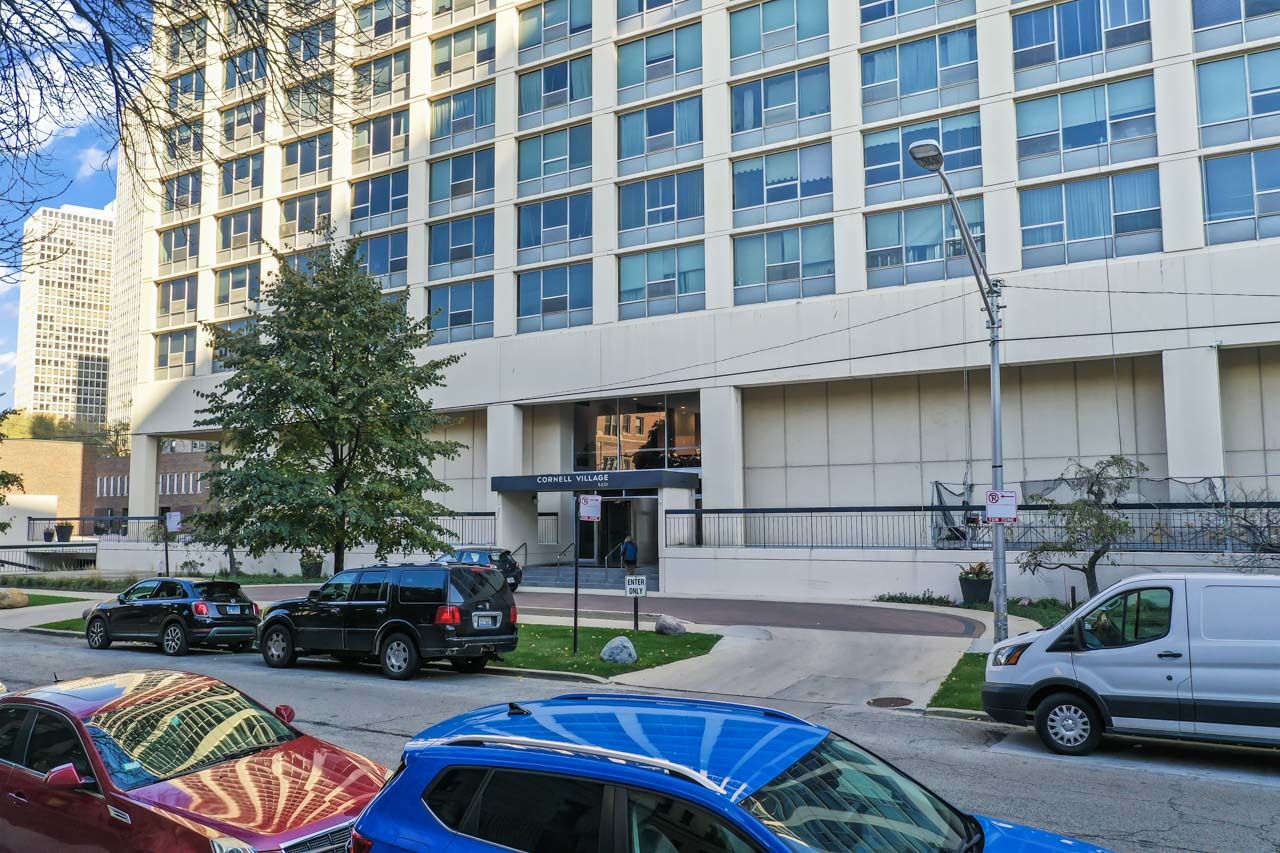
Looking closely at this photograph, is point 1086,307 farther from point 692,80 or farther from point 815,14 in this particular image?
point 692,80

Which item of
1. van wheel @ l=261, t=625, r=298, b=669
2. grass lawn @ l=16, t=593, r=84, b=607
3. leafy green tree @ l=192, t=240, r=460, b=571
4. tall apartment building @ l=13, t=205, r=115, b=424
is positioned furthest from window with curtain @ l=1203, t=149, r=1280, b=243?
grass lawn @ l=16, t=593, r=84, b=607

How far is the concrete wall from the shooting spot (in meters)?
27.9

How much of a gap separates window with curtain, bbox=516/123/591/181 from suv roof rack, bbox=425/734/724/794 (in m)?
34.8

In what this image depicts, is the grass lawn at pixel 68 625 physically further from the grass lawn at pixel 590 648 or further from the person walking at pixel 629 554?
the person walking at pixel 629 554

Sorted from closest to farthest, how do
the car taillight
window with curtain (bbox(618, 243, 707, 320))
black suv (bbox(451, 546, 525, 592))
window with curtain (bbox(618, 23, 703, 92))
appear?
the car taillight
black suv (bbox(451, 546, 525, 592))
window with curtain (bbox(618, 243, 707, 320))
window with curtain (bbox(618, 23, 703, 92))

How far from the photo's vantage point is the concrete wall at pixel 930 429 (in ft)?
91.6

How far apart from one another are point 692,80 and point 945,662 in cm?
2490

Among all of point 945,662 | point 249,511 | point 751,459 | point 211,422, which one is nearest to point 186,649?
point 249,511

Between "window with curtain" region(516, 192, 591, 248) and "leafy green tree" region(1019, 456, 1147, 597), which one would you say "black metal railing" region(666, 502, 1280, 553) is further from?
"window with curtain" region(516, 192, 591, 248)

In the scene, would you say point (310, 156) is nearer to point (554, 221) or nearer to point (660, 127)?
point (554, 221)

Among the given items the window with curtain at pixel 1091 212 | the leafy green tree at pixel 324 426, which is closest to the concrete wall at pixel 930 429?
the window with curtain at pixel 1091 212

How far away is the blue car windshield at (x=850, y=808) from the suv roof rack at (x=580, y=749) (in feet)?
0.65

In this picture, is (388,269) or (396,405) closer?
(396,405)

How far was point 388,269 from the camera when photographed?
41781 millimetres
